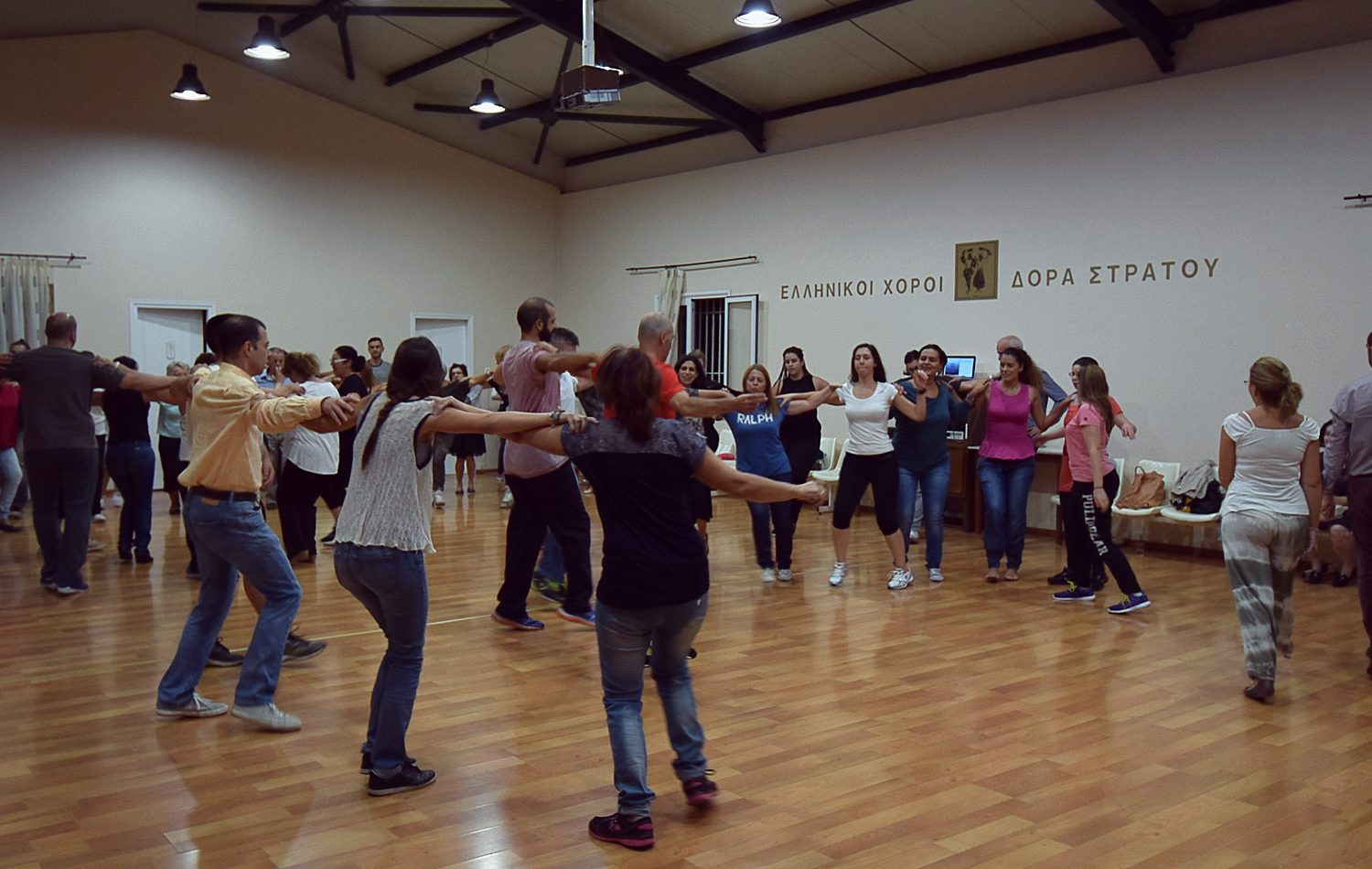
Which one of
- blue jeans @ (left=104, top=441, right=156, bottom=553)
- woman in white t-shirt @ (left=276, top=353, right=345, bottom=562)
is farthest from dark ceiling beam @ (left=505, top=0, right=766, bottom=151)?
blue jeans @ (left=104, top=441, right=156, bottom=553)

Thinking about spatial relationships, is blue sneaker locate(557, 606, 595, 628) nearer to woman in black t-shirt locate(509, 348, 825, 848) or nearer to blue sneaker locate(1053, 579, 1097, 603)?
woman in black t-shirt locate(509, 348, 825, 848)

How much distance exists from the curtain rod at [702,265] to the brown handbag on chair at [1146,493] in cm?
520

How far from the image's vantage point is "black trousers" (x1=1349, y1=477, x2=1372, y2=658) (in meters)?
4.68

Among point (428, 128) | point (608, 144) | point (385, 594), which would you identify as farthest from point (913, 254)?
point (385, 594)

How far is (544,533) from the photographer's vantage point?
5.61 m

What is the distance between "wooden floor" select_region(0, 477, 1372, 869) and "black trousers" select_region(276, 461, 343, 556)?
1.88 feet

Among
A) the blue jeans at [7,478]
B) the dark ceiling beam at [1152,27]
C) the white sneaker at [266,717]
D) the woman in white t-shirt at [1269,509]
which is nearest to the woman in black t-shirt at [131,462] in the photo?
the blue jeans at [7,478]

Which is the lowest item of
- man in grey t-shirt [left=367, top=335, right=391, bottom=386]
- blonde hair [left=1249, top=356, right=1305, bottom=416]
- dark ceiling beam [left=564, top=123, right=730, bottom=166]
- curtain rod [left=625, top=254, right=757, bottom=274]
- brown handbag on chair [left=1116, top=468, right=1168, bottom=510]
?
brown handbag on chair [left=1116, top=468, right=1168, bottom=510]

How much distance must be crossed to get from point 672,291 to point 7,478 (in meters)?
7.22

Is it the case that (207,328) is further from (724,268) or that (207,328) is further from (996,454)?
(724,268)

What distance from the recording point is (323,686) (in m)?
4.56

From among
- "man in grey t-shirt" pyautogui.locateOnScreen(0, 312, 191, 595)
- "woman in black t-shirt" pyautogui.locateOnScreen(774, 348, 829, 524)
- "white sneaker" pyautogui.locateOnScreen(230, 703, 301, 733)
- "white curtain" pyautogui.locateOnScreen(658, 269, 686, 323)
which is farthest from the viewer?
"white curtain" pyautogui.locateOnScreen(658, 269, 686, 323)

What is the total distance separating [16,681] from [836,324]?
832 centimetres

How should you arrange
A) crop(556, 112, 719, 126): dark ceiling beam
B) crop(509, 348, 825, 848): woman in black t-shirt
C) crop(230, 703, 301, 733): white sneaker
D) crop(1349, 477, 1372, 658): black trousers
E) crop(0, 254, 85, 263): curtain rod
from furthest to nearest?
1. crop(556, 112, 719, 126): dark ceiling beam
2. crop(0, 254, 85, 263): curtain rod
3. crop(1349, 477, 1372, 658): black trousers
4. crop(230, 703, 301, 733): white sneaker
5. crop(509, 348, 825, 848): woman in black t-shirt
